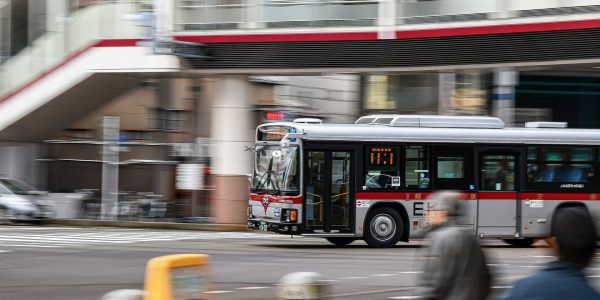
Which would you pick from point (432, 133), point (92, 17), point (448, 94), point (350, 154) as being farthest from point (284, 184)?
point (448, 94)

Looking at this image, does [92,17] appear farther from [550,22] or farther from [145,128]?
[550,22]

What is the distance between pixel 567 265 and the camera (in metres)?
4.68

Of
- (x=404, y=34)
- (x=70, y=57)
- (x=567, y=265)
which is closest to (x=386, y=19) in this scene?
(x=404, y=34)

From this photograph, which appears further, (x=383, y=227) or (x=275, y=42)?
(x=275, y=42)

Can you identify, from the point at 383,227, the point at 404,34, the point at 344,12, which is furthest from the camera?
the point at 344,12

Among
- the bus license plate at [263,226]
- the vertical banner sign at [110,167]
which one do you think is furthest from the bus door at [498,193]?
the vertical banner sign at [110,167]

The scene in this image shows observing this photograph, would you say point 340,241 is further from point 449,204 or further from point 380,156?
point 449,204

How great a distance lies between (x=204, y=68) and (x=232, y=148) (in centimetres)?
247

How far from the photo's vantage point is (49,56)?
34375 mm

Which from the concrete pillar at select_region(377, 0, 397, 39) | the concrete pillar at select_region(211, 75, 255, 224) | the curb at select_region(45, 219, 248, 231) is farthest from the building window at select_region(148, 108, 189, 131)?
the concrete pillar at select_region(377, 0, 397, 39)

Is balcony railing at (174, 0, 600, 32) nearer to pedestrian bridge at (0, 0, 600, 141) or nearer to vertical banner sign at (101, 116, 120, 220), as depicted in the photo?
pedestrian bridge at (0, 0, 600, 141)

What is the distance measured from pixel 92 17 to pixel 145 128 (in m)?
10.8

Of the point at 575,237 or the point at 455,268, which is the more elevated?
the point at 575,237

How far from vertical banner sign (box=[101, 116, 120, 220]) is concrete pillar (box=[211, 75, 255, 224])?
314 cm
